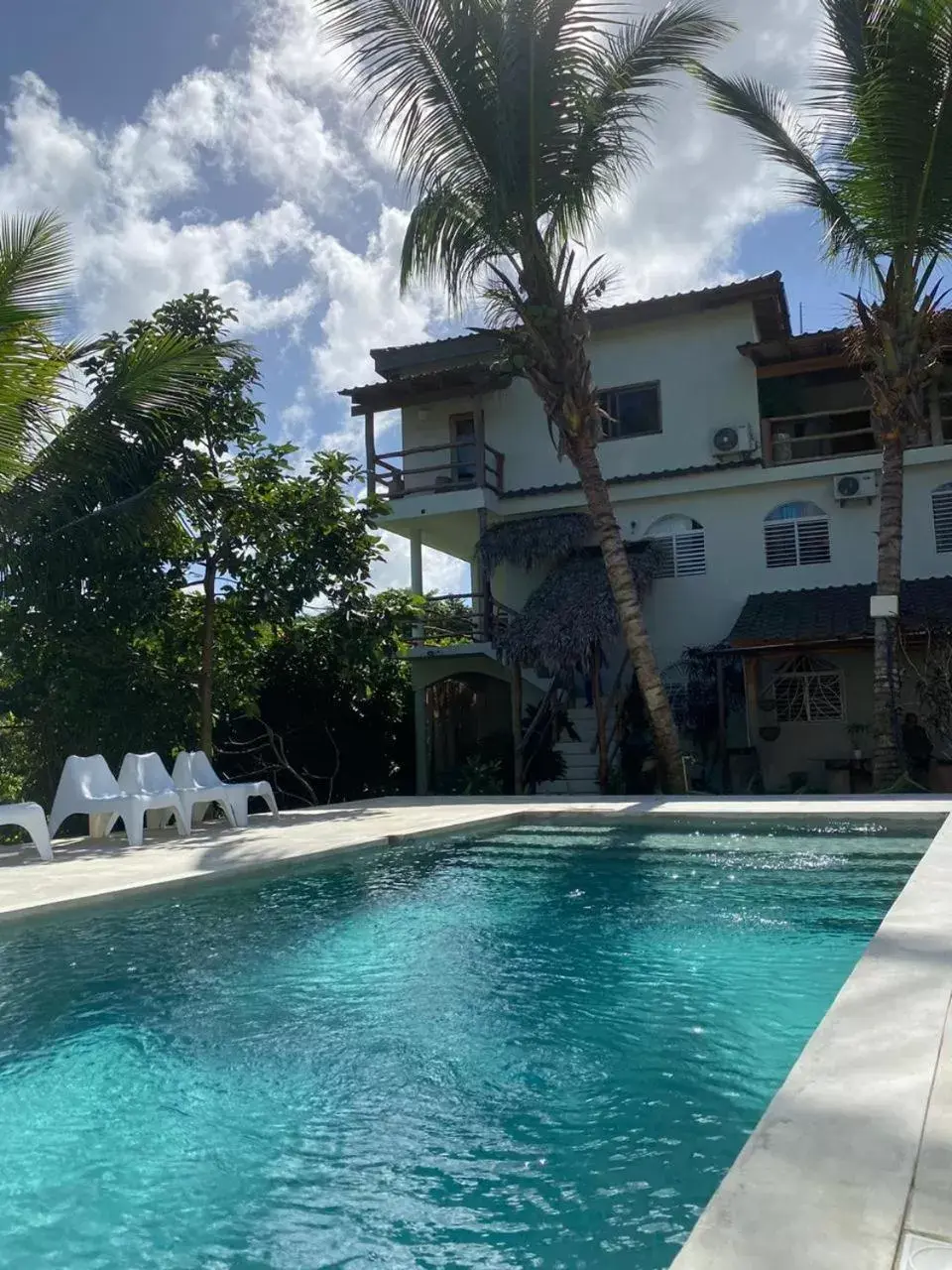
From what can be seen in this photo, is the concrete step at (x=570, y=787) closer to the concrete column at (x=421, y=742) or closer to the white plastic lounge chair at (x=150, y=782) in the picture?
the concrete column at (x=421, y=742)

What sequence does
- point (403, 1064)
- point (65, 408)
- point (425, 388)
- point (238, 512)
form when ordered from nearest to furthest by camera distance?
point (403, 1064), point (65, 408), point (238, 512), point (425, 388)

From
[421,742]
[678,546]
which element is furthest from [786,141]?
[421,742]

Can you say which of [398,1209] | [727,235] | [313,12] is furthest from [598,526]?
[398,1209]

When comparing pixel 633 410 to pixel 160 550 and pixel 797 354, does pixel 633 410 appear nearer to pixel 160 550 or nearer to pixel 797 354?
pixel 797 354

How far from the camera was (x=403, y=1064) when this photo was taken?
387 cm

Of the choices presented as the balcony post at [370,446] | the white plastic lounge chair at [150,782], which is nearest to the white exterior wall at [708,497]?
the balcony post at [370,446]

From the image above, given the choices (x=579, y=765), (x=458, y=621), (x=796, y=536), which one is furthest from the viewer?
(x=458, y=621)

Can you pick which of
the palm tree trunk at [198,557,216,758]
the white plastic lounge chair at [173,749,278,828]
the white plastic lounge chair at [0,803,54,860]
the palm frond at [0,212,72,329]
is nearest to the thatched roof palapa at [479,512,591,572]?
the palm tree trunk at [198,557,216,758]

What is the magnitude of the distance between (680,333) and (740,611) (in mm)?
5192

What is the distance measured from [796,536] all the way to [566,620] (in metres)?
4.61

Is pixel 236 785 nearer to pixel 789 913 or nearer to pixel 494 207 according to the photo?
pixel 789 913

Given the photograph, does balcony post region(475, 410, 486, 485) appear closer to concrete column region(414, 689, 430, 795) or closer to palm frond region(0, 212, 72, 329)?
concrete column region(414, 689, 430, 795)

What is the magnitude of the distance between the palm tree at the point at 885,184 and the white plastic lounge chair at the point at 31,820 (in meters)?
9.34

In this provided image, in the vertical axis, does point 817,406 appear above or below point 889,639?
above
